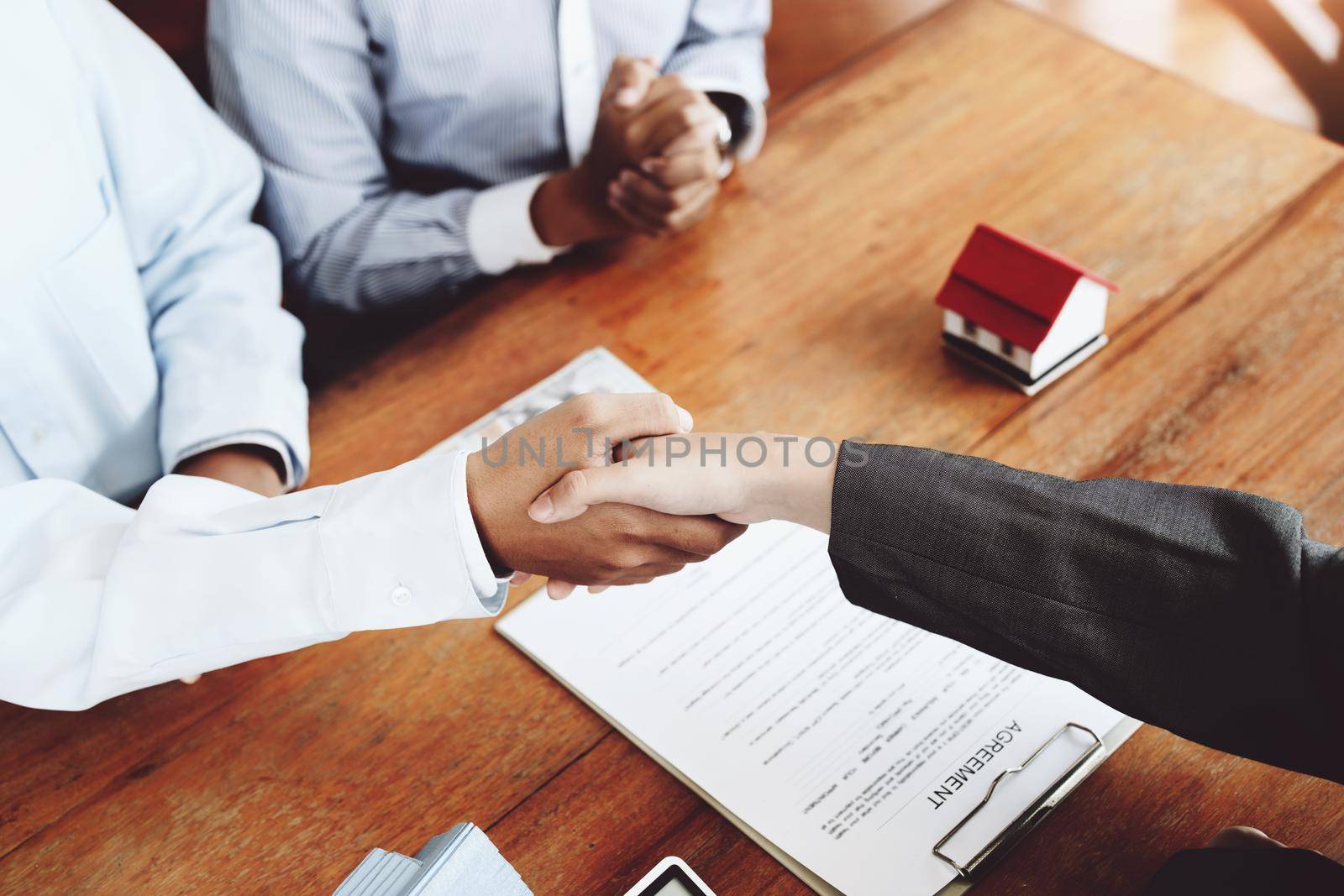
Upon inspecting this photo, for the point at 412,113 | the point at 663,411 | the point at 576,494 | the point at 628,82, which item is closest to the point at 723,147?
the point at 628,82

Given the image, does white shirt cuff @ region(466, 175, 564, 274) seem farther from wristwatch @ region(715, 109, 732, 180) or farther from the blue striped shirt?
wristwatch @ region(715, 109, 732, 180)

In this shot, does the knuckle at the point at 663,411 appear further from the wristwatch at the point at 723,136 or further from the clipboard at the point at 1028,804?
the wristwatch at the point at 723,136

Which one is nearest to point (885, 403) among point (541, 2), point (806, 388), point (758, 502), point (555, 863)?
point (806, 388)

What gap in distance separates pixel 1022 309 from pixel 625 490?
446 millimetres

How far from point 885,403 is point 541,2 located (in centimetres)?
76

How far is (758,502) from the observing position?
0.91m

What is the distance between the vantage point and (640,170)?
4.10 ft

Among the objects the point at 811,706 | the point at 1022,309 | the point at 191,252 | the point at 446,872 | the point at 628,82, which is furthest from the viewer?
the point at 628,82

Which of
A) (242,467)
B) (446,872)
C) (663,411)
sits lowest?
(242,467)

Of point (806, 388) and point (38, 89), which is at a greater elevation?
point (38, 89)

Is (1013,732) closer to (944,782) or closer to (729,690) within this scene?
(944,782)

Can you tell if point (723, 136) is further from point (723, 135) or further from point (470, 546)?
point (470, 546)

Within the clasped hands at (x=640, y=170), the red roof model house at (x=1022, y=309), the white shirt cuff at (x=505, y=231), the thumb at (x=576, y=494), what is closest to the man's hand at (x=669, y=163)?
the clasped hands at (x=640, y=170)

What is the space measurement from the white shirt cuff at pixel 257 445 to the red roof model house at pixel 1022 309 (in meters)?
0.69
